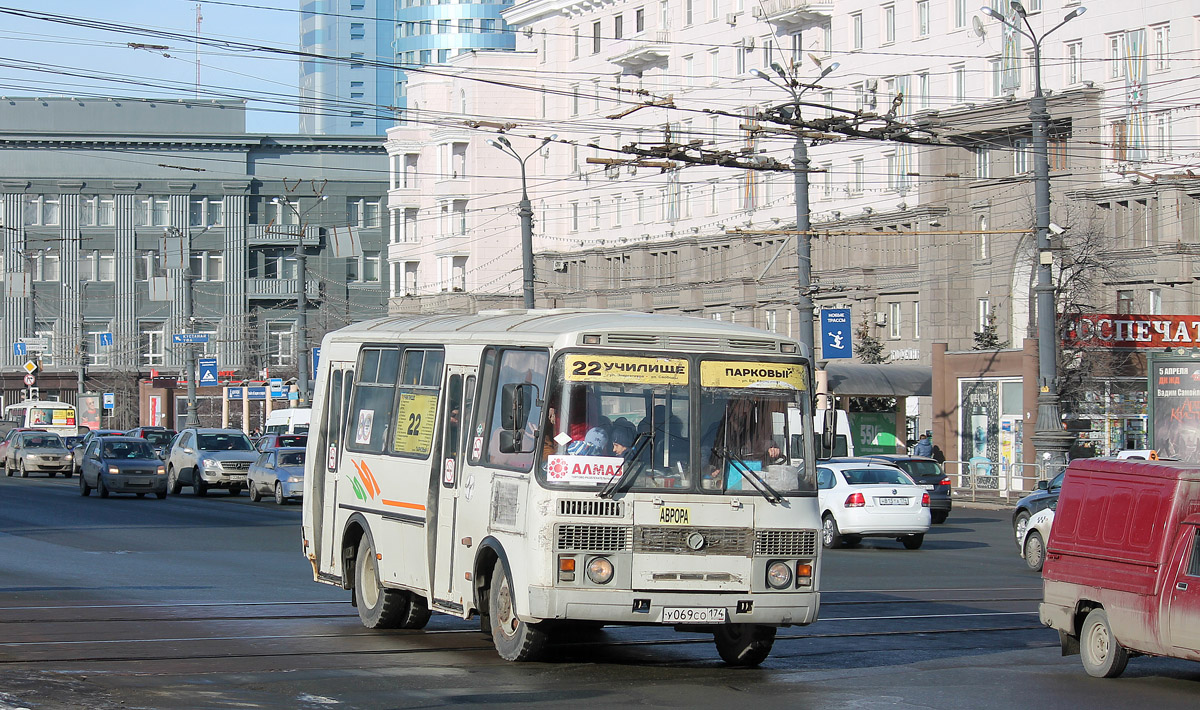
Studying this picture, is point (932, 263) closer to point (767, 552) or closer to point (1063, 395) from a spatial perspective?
point (1063, 395)

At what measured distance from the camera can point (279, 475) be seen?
3803 cm

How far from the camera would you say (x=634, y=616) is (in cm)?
1155

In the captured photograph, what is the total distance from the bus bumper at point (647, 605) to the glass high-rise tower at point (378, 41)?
15193cm

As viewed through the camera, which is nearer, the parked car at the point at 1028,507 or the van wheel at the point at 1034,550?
the van wheel at the point at 1034,550

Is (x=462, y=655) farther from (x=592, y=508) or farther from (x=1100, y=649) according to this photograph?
(x=1100, y=649)

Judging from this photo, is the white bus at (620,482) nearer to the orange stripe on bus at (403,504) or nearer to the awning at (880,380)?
the orange stripe on bus at (403,504)

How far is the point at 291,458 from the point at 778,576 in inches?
1108

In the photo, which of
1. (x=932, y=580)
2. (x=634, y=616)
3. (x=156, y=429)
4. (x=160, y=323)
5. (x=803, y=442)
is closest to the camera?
(x=634, y=616)

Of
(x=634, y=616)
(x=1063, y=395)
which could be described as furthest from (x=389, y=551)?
(x=1063, y=395)

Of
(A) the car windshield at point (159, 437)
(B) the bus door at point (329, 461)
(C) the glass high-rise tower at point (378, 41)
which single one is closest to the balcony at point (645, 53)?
(A) the car windshield at point (159, 437)

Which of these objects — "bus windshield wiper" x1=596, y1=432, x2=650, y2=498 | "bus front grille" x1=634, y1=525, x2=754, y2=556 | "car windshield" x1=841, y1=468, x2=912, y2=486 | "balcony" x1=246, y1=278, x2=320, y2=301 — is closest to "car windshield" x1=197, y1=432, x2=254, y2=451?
"car windshield" x1=841, y1=468, x2=912, y2=486

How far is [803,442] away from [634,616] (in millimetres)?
1909

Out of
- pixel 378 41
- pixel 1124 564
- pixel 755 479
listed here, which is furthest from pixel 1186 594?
pixel 378 41

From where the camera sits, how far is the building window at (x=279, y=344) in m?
90.7
